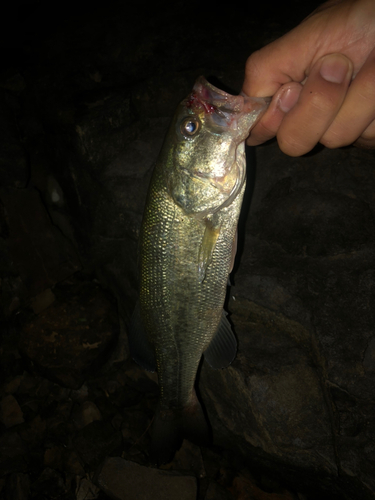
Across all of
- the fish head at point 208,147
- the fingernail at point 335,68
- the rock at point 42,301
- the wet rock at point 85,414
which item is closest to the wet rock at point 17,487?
the wet rock at point 85,414

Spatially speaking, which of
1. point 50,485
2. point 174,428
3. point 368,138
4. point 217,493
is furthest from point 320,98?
point 50,485

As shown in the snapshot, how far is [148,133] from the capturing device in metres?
3.97

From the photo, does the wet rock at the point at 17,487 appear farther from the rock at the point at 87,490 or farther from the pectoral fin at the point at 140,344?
the pectoral fin at the point at 140,344

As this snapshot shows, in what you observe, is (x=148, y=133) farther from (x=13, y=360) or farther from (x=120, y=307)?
(x=13, y=360)

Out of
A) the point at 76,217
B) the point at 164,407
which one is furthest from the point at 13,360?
the point at 164,407

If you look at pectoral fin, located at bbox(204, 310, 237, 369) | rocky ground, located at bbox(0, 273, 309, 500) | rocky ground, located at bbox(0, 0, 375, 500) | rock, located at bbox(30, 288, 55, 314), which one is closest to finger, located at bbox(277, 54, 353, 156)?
rocky ground, located at bbox(0, 0, 375, 500)

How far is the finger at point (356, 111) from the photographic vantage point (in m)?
1.51

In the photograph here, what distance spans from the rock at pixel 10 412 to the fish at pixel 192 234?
243 centimetres

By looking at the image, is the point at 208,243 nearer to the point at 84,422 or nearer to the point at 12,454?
the point at 84,422

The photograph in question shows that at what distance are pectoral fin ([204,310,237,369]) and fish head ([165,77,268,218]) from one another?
0.90 metres

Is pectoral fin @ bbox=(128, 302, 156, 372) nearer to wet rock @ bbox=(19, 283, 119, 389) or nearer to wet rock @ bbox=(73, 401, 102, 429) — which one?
wet rock @ bbox=(19, 283, 119, 389)

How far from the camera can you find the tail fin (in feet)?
8.34

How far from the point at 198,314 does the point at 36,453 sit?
297 centimetres

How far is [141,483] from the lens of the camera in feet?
9.70
